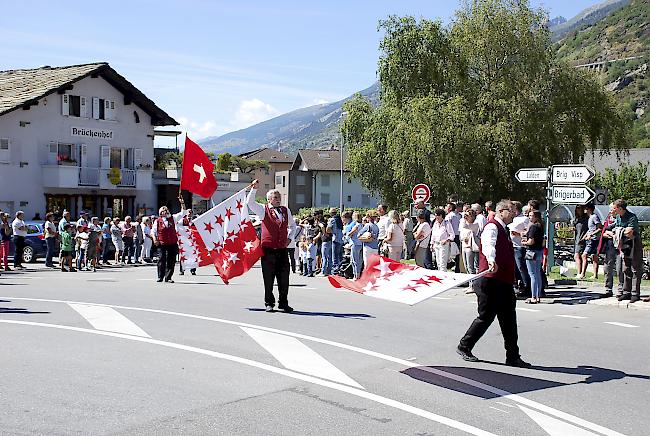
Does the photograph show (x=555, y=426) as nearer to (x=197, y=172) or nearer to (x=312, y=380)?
(x=312, y=380)

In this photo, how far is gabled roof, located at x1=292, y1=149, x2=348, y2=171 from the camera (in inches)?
4338

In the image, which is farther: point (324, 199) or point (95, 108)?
point (324, 199)

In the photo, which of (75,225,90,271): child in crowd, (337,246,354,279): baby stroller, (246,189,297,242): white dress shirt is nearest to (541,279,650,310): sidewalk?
(337,246,354,279): baby stroller

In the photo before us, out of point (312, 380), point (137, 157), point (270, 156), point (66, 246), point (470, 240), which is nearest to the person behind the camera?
point (312, 380)

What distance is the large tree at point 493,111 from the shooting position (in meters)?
36.2

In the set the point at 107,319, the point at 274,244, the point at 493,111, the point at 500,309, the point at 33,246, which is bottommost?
the point at 107,319

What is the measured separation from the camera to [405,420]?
22.7 feet

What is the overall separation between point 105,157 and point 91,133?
1.63m

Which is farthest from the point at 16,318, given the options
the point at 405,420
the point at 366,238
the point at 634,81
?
the point at 634,81

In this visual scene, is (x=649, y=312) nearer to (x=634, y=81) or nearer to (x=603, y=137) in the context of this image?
(x=603, y=137)

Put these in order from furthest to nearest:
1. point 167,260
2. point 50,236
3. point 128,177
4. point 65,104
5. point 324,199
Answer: point 324,199
point 128,177
point 65,104
point 50,236
point 167,260

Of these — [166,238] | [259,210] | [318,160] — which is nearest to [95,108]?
[166,238]

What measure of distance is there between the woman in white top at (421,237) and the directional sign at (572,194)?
3.05 meters

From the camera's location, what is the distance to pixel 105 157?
49.6m
